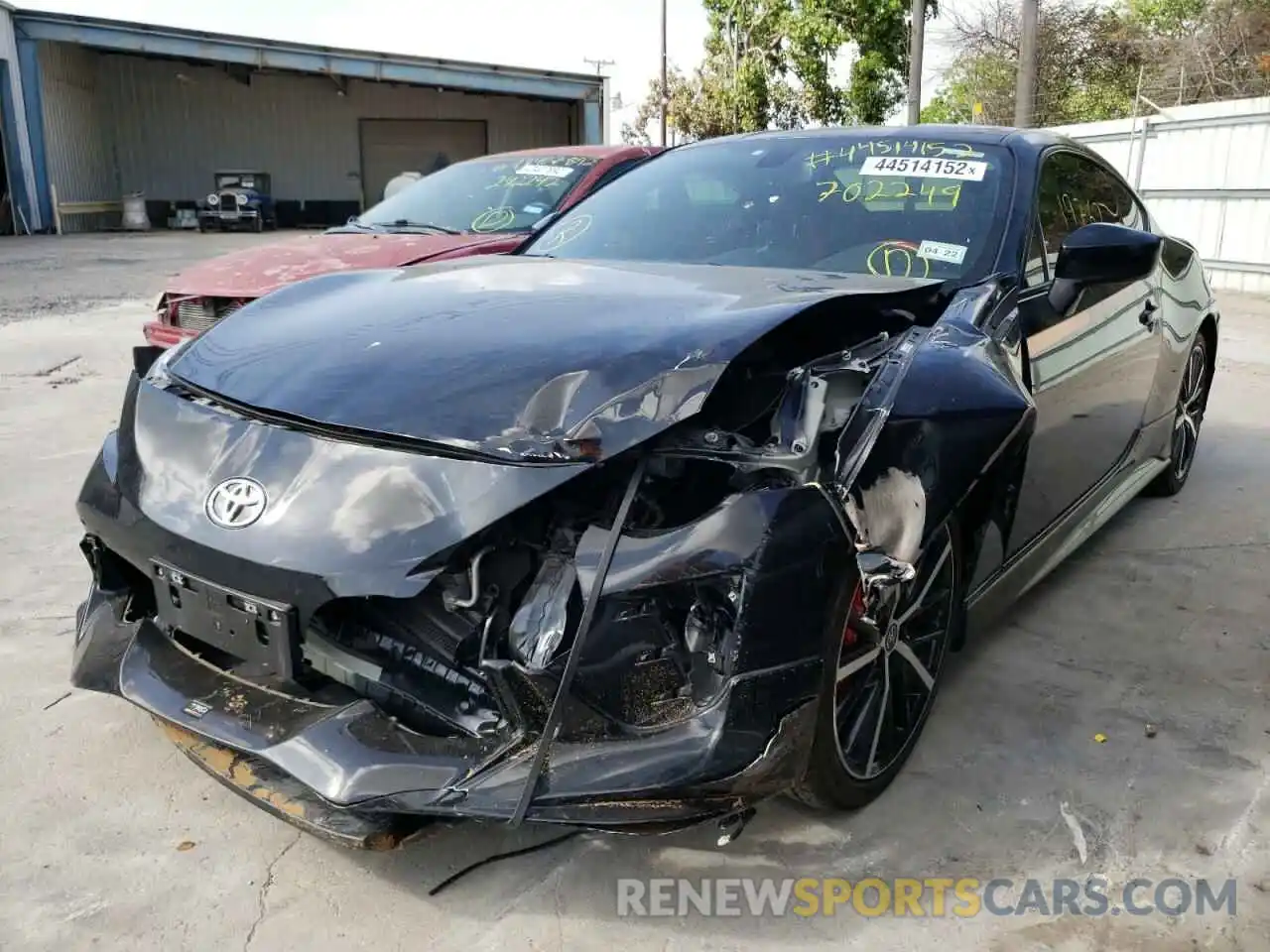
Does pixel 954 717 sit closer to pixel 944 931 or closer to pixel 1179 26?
pixel 944 931

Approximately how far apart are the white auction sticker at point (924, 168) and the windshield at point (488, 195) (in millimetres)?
3169

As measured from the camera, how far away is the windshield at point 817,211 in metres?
2.82

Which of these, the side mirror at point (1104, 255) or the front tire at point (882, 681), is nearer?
the front tire at point (882, 681)

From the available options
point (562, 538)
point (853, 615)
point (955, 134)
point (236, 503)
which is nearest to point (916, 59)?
point (955, 134)

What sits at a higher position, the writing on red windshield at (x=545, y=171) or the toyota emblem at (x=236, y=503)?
the writing on red windshield at (x=545, y=171)

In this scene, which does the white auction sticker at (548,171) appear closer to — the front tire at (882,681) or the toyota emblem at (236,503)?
the front tire at (882,681)

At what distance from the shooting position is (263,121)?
27.2 m

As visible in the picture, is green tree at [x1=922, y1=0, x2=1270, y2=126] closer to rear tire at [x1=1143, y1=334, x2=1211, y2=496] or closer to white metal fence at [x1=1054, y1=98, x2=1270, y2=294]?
white metal fence at [x1=1054, y1=98, x2=1270, y2=294]

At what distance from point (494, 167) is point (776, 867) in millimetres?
5458

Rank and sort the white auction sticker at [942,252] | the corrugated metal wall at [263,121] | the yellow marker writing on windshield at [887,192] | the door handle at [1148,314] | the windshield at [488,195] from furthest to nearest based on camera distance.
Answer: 1. the corrugated metal wall at [263,121]
2. the windshield at [488,195]
3. the door handle at [1148,314]
4. the yellow marker writing on windshield at [887,192]
5. the white auction sticker at [942,252]

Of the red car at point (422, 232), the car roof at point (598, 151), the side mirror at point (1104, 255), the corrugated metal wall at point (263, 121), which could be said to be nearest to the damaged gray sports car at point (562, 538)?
the side mirror at point (1104, 255)

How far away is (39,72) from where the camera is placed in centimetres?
2102

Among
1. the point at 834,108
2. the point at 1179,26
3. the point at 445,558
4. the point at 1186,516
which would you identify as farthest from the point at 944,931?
the point at 1179,26

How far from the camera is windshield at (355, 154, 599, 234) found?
6062 mm
